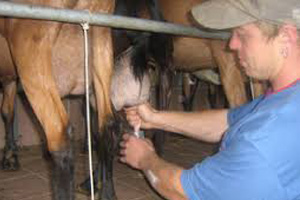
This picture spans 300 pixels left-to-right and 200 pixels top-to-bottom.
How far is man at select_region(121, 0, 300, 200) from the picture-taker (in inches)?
36.1

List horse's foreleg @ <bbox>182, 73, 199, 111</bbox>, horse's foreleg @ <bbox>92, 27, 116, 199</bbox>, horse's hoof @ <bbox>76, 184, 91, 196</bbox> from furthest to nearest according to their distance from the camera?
horse's foreleg @ <bbox>182, 73, 199, 111</bbox> → horse's hoof @ <bbox>76, 184, 91, 196</bbox> → horse's foreleg @ <bbox>92, 27, 116, 199</bbox>

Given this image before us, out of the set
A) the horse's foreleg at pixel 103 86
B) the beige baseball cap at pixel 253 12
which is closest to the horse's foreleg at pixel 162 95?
the horse's foreleg at pixel 103 86

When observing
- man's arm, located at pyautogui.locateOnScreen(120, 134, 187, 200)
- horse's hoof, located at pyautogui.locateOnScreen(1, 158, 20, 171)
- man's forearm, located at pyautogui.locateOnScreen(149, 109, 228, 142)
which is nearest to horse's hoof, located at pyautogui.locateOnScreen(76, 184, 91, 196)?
horse's hoof, located at pyautogui.locateOnScreen(1, 158, 20, 171)

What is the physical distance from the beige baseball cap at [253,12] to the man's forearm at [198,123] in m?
0.54

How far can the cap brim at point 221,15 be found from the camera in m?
1.05

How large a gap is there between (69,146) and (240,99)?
156cm

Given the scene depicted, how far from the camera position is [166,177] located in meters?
1.13

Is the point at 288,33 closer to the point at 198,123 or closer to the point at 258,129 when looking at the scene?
the point at 258,129

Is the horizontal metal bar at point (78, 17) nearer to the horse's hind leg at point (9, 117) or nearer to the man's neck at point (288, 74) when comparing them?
the man's neck at point (288, 74)

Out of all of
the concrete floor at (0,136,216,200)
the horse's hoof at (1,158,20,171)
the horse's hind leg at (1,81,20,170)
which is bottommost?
the concrete floor at (0,136,216,200)

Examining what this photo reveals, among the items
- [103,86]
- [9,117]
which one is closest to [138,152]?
[103,86]

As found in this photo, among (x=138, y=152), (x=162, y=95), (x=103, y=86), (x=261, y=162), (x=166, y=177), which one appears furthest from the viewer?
(x=162, y=95)

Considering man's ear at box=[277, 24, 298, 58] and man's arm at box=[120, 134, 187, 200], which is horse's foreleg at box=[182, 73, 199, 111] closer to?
man's arm at box=[120, 134, 187, 200]

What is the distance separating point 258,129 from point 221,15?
36cm
